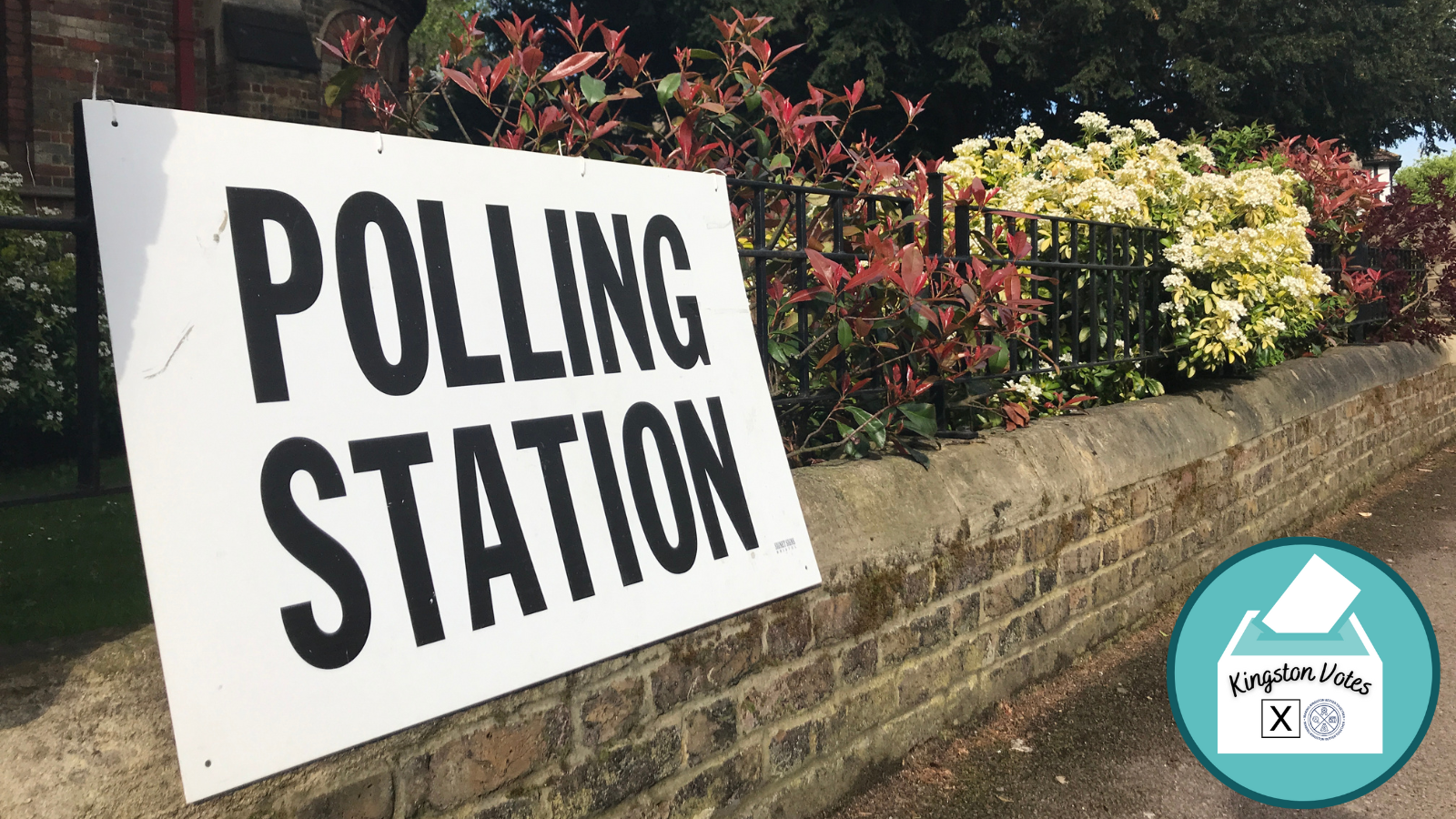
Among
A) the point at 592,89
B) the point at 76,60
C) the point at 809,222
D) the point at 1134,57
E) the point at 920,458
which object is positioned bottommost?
the point at 920,458

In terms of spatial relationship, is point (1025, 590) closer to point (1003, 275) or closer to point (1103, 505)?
point (1103, 505)

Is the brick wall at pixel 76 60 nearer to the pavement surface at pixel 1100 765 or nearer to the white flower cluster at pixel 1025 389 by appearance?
the white flower cluster at pixel 1025 389

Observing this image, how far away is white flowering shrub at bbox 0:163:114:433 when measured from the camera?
6.03m

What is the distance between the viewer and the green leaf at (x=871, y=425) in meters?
3.01

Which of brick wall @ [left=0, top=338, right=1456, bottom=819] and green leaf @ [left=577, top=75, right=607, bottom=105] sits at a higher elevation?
green leaf @ [left=577, top=75, right=607, bottom=105]

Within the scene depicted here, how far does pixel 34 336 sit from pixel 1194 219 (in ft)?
21.5

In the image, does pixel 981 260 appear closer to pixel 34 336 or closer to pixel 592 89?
pixel 592 89

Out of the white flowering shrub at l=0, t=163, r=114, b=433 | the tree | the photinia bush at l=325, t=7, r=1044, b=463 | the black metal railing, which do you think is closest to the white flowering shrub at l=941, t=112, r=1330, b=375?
the black metal railing

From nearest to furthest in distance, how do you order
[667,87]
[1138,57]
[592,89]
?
[592,89] → [667,87] → [1138,57]

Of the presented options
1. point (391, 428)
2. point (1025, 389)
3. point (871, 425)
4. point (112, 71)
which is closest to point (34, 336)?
point (112, 71)

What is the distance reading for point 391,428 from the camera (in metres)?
1.73

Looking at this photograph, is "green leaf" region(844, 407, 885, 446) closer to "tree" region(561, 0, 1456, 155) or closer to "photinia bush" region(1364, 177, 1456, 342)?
"photinia bush" region(1364, 177, 1456, 342)

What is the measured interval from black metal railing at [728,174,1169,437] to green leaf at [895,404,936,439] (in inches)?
5.0

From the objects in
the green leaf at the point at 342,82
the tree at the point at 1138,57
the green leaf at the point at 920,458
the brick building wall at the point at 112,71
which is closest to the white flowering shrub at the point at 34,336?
the brick building wall at the point at 112,71
